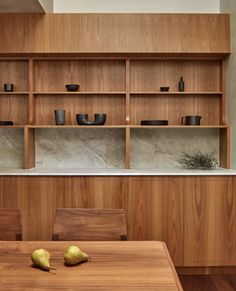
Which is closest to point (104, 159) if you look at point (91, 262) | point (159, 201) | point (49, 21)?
point (159, 201)

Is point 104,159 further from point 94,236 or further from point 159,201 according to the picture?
point 94,236

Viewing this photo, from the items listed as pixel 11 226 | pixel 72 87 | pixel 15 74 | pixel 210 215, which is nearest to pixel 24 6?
pixel 15 74

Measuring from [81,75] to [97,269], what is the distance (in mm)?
2712

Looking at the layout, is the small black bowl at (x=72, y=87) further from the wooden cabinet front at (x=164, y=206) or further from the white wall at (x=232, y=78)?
the white wall at (x=232, y=78)

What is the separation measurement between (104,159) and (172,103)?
0.93 metres

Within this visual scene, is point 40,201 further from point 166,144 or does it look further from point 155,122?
point 166,144

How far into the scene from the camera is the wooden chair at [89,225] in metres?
1.97

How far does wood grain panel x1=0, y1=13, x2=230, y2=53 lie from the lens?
11.3 feet

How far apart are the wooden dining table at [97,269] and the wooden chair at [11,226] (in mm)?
299

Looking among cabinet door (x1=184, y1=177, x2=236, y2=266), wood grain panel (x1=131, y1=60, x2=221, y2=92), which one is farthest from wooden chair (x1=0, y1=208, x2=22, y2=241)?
wood grain panel (x1=131, y1=60, x2=221, y2=92)

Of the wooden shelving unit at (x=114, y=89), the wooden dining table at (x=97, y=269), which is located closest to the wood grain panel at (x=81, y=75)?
the wooden shelving unit at (x=114, y=89)

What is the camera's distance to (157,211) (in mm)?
3178

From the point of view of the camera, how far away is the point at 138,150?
386 centimetres

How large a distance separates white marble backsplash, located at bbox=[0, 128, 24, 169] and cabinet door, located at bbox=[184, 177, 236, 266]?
1.80m
